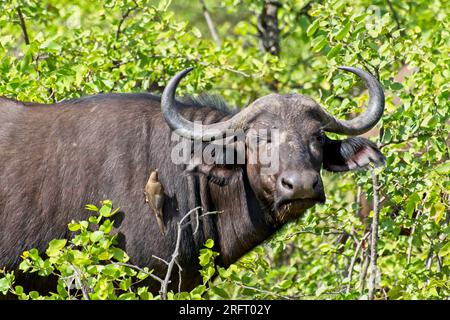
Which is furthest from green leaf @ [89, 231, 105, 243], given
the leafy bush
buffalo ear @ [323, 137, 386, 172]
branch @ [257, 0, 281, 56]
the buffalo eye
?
branch @ [257, 0, 281, 56]

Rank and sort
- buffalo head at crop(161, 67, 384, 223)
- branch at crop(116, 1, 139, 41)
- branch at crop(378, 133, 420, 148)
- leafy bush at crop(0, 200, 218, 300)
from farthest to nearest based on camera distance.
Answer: branch at crop(116, 1, 139, 41) < branch at crop(378, 133, 420, 148) < buffalo head at crop(161, 67, 384, 223) < leafy bush at crop(0, 200, 218, 300)

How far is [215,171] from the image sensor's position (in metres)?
6.62

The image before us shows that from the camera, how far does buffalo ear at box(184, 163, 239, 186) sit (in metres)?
6.59

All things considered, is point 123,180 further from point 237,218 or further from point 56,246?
point 56,246

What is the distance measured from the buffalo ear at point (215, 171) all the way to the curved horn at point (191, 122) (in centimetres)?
20

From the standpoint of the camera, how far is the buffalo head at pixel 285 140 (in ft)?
20.2

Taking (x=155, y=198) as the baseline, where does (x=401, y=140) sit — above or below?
above

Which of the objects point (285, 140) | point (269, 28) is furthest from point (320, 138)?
point (269, 28)

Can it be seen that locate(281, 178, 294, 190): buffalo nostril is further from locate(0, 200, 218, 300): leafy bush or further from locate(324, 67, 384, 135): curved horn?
locate(0, 200, 218, 300): leafy bush

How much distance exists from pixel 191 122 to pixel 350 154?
1.18 meters

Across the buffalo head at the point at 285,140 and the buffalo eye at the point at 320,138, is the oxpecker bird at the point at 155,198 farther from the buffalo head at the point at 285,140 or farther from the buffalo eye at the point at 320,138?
the buffalo eye at the point at 320,138
